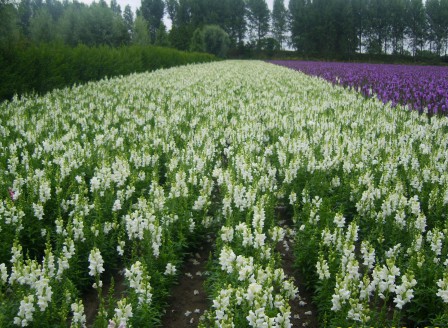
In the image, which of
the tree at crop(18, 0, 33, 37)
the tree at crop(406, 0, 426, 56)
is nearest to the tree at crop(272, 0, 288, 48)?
the tree at crop(406, 0, 426, 56)

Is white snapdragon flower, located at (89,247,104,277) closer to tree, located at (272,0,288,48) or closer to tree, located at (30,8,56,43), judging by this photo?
tree, located at (30,8,56,43)

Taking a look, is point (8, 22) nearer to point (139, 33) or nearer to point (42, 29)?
point (42, 29)

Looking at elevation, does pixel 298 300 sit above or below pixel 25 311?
below

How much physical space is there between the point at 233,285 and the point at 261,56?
80.6m

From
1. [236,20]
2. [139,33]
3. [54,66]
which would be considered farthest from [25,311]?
[236,20]

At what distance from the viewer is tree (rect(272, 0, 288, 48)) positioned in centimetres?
11144

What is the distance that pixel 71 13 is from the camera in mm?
40500

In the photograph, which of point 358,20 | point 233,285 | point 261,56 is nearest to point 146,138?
point 233,285

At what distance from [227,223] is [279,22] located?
11492 centimetres

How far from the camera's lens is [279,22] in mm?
111812

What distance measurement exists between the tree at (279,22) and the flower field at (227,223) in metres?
107

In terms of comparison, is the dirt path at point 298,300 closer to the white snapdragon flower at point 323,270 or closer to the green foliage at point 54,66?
the white snapdragon flower at point 323,270

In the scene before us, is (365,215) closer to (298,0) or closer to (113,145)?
(113,145)

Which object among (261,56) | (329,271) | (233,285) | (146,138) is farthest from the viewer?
(261,56)
